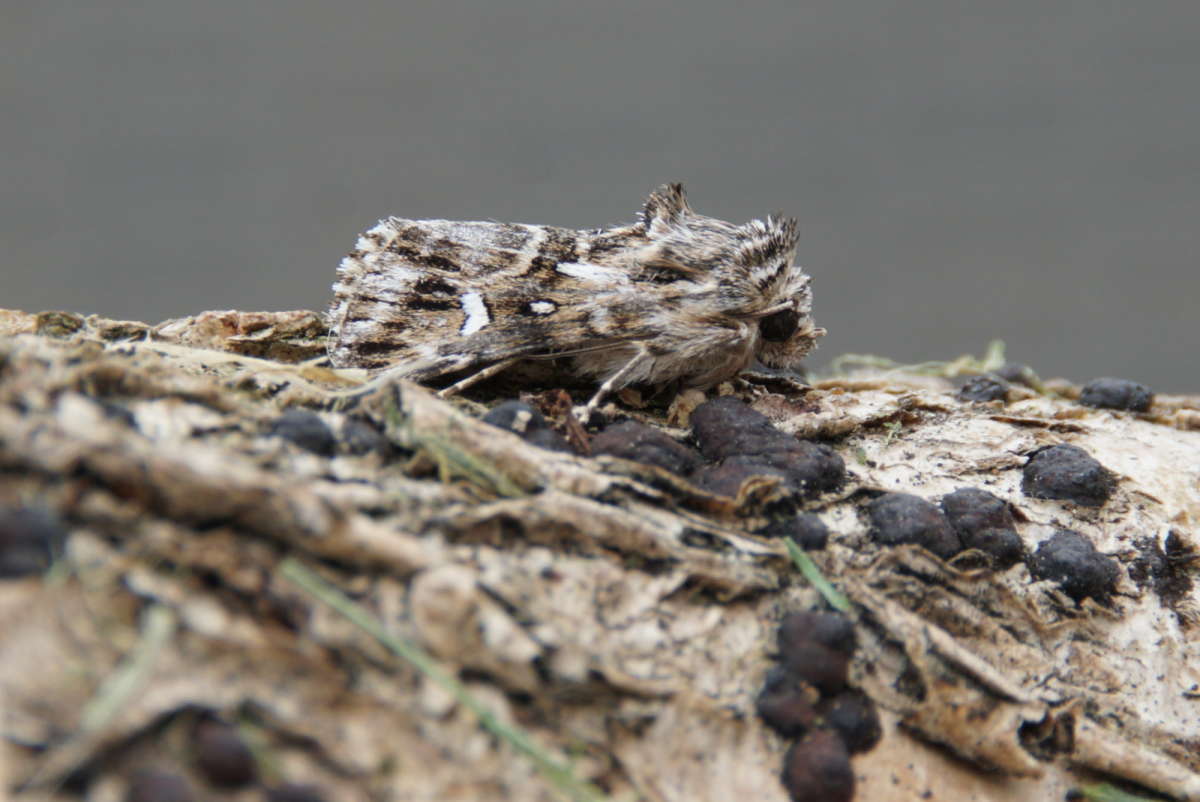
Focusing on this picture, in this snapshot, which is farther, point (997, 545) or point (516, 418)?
point (997, 545)

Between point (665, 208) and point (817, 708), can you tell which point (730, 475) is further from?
point (665, 208)

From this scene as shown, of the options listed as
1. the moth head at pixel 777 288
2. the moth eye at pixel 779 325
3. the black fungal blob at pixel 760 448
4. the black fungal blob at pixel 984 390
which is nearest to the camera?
the black fungal blob at pixel 760 448

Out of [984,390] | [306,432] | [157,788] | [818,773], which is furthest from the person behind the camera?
[984,390]

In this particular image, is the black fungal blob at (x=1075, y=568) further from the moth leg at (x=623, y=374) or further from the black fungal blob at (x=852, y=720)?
the moth leg at (x=623, y=374)

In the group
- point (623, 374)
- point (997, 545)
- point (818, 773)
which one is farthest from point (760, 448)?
point (818, 773)

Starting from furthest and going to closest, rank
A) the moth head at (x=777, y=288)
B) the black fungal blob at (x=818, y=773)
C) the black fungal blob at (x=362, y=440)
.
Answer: the moth head at (x=777, y=288), the black fungal blob at (x=362, y=440), the black fungal blob at (x=818, y=773)

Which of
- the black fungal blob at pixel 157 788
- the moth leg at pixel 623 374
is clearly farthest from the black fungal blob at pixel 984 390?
the black fungal blob at pixel 157 788
